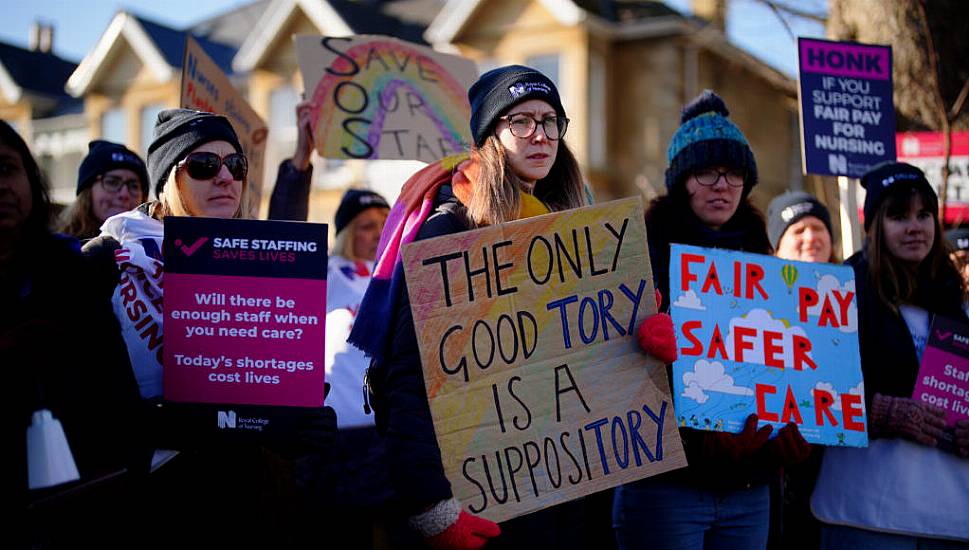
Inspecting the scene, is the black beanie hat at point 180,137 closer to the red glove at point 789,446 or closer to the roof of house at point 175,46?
the red glove at point 789,446

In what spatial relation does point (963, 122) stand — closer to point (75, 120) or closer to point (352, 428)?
point (352, 428)

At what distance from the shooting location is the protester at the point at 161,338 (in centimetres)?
265

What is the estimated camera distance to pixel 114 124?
25.7 m

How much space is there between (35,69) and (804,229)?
30.3 meters

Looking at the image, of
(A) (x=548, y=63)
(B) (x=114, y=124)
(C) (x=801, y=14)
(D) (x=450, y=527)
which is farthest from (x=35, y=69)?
(D) (x=450, y=527)

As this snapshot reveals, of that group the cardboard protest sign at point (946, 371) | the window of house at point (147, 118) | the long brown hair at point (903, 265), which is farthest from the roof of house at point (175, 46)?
the cardboard protest sign at point (946, 371)

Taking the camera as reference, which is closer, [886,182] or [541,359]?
[541,359]

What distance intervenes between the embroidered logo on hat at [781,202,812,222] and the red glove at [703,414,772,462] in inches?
81.8

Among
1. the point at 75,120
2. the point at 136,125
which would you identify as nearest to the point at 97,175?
the point at 136,125

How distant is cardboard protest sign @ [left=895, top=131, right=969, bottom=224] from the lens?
18.6ft

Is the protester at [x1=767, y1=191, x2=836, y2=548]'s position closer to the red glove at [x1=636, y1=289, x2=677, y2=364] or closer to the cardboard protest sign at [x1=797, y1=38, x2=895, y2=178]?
the cardboard protest sign at [x1=797, y1=38, x2=895, y2=178]

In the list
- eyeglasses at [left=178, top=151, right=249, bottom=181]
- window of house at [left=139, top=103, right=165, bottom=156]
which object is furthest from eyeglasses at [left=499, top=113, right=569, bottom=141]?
window of house at [left=139, top=103, right=165, bottom=156]

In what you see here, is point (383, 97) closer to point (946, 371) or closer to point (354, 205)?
point (354, 205)

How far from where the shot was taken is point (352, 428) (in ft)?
15.0
